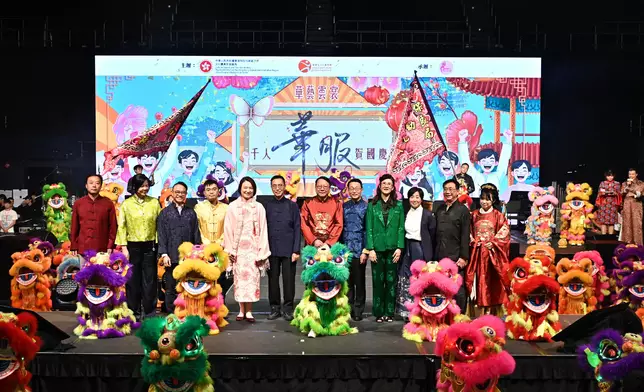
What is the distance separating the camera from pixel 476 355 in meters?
3.69

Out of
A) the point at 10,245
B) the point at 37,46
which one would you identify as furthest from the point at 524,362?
the point at 37,46

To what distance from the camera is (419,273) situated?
513 centimetres

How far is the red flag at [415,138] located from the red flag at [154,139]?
3381 mm

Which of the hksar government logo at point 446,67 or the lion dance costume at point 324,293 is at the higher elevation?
the hksar government logo at point 446,67

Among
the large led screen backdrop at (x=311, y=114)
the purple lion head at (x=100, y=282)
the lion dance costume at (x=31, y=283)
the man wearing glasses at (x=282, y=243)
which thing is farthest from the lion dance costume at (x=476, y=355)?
the large led screen backdrop at (x=311, y=114)

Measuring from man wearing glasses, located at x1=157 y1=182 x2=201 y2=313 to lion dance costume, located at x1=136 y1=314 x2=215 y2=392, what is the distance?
176 cm

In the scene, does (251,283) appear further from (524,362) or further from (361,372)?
(524,362)

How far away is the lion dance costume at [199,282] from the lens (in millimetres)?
5125

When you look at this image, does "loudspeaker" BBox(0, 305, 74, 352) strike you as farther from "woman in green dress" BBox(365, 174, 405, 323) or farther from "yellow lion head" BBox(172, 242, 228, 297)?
"woman in green dress" BBox(365, 174, 405, 323)

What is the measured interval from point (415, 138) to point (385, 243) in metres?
2.88

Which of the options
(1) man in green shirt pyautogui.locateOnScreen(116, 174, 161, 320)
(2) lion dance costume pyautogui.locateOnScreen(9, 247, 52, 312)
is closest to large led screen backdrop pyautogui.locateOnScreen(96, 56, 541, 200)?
(2) lion dance costume pyautogui.locateOnScreen(9, 247, 52, 312)

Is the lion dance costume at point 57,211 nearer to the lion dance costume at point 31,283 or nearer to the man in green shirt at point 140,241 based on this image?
the lion dance costume at point 31,283

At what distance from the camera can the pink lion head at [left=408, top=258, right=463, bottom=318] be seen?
16.2ft

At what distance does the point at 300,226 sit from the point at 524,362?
7.33 feet
